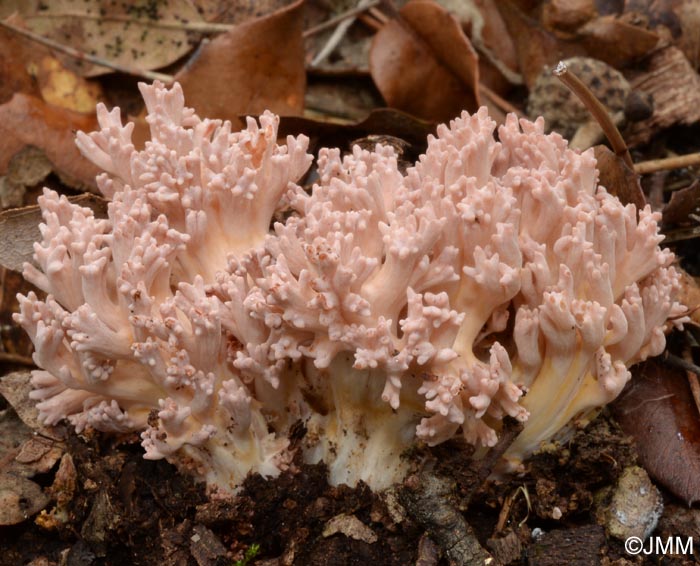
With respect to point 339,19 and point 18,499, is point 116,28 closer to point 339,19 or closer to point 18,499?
point 339,19

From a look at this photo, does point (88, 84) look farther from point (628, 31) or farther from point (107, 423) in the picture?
point (628, 31)

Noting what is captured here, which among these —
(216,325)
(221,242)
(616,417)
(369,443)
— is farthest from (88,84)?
(616,417)

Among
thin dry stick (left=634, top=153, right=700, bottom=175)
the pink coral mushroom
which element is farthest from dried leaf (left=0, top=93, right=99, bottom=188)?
thin dry stick (left=634, top=153, right=700, bottom=175)

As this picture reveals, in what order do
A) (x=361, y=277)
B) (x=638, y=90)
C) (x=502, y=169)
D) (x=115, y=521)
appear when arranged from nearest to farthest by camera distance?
(x=361, y=277) < (x=115, y=521) < (x=502, y=169) < (x=638, y=90)

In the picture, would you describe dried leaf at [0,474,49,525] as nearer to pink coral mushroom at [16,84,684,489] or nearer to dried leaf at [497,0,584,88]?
pink coral mushroom at [16,84,684,489]

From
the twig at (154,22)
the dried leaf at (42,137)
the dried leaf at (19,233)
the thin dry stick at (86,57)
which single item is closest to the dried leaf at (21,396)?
the dried leaf at (19,233)

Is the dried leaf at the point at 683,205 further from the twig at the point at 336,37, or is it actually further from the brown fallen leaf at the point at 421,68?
the twig at the point at 336,37

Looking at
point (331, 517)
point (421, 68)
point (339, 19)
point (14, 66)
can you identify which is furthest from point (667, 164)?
point (14, 66)

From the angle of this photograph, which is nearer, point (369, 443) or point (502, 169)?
point (369, 443)
